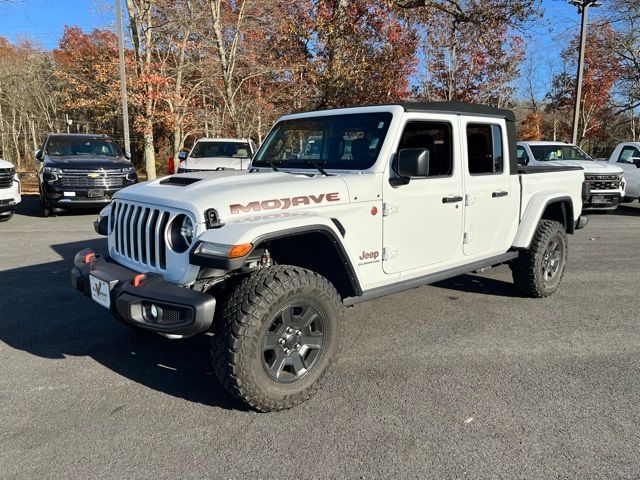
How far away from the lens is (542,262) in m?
5.30

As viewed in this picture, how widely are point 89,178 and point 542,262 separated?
9.20 metres

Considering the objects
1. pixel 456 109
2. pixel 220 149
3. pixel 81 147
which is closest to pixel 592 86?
pixel 220 149

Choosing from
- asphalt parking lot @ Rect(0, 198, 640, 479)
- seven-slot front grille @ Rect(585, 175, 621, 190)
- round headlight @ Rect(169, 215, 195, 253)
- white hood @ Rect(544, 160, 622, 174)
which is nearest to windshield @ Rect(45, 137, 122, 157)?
asphalt parking lot @ Rect(0, 198, 640, 479)

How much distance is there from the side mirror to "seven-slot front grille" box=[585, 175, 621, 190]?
10267 mm

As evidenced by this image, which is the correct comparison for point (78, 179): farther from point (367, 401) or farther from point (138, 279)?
point (367, 401)

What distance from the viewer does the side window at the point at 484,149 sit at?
4.50 meters

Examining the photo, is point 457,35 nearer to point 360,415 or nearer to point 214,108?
point 214,108

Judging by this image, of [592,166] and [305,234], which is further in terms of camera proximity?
[592,166]

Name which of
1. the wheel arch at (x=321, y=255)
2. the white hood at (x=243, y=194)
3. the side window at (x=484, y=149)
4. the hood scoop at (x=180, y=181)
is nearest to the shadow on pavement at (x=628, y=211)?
the side window at (x=484, y=149)

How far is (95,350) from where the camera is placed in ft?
13.3

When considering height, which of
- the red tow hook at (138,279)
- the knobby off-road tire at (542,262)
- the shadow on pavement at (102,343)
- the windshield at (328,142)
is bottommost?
the shadow on pavement at (102,343)

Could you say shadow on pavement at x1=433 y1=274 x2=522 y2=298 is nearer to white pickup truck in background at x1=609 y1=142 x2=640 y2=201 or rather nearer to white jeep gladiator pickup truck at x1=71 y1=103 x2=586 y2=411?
white jeep gladiator pickup truck at x1=71 y1=103 x2=586 y2=411

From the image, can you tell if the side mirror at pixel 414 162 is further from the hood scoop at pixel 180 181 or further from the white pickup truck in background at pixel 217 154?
the white pickup truck in background at pixel 217 154

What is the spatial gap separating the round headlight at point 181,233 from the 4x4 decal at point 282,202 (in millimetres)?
284
